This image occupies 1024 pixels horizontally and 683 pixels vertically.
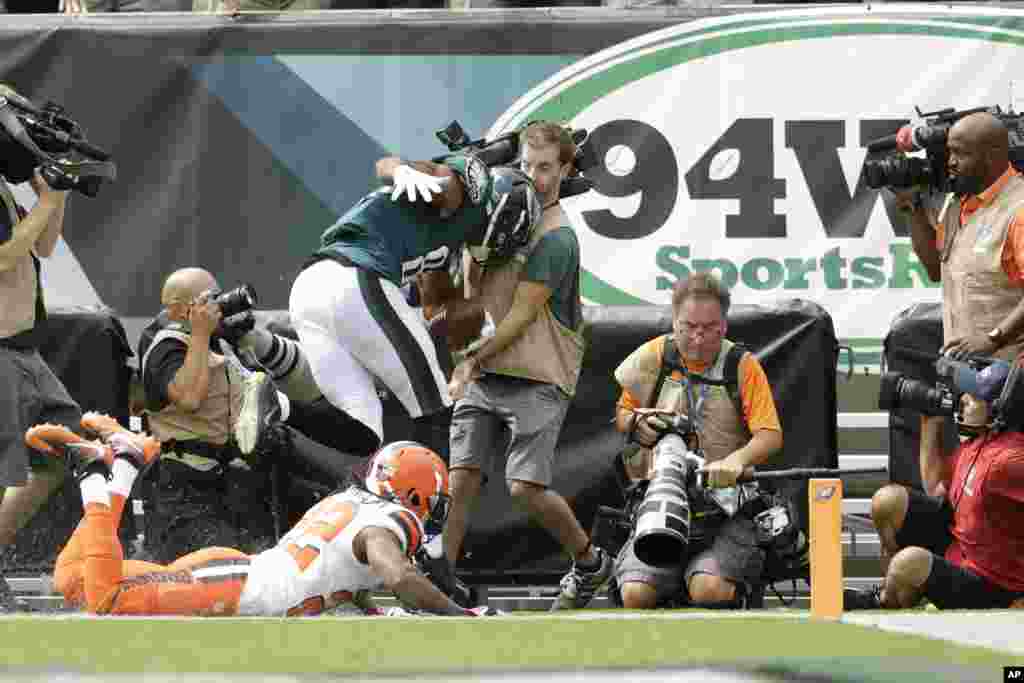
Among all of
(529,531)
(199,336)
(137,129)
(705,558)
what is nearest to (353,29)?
(137,129)

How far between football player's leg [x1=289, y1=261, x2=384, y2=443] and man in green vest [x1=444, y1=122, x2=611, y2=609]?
807mm

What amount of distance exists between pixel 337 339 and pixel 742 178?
9.55ft

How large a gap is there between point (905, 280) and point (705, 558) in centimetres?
235

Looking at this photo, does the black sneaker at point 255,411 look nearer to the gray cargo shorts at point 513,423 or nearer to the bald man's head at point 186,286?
the bald man's head at point 186,286

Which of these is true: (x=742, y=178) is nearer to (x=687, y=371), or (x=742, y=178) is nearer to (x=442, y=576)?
(x=687, y=371)

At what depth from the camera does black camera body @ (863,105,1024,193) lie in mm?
8188

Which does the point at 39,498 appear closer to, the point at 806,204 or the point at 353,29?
the point at 353,29

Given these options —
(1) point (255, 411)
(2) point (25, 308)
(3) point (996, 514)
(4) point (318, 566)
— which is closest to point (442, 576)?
(4) point (318, 566)

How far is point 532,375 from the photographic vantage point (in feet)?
27.7

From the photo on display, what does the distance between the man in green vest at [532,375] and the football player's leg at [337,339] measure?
81 centimetres

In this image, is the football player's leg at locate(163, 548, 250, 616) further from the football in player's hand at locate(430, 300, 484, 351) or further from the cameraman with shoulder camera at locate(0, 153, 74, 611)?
the cameraman with shoulder camera at locate(0, 153, 74, 611)

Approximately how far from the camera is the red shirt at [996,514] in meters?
7.56

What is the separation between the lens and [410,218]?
777cm

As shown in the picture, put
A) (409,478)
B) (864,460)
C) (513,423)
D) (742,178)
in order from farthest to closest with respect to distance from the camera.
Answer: (742,178) → (864,460) → (513,423) → (409,478)
